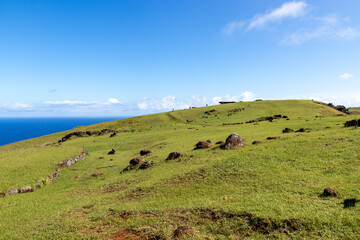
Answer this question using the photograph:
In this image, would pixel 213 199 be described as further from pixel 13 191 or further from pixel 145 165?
pixel 13 191

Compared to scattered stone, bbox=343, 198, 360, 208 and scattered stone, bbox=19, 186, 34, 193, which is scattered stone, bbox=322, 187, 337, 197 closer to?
scattered stone, bbox=343, 198, 360, 208

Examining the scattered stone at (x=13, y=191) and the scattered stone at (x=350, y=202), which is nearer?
the scattered stone at (x=350, y=202)

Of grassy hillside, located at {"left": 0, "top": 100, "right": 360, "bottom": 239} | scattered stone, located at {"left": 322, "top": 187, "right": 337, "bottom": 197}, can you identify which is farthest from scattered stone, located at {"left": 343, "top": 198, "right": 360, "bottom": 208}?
scattered stone, located at {"left": 322, "top": 187, "right": 337, "bottom": 197}

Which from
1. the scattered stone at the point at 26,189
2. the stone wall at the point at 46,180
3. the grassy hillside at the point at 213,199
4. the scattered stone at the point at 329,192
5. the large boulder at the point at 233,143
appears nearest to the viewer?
the grassy hillside at the point at 213,199

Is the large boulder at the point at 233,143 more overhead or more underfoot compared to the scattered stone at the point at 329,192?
more overhead

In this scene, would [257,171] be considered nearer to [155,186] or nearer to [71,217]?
[155,186]

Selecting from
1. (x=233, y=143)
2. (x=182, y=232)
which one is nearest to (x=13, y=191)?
(x=182, y=232)

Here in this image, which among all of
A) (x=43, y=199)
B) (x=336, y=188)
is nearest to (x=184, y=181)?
(x=336, y=188)

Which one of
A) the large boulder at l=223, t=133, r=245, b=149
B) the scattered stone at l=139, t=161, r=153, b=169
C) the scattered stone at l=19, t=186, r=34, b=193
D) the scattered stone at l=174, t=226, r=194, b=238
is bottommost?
the scattered stone at l=19, t=186, r=34, b=193

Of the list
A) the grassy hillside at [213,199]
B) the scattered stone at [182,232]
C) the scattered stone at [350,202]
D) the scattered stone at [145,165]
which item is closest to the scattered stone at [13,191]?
the grassy hillside at [213,199]

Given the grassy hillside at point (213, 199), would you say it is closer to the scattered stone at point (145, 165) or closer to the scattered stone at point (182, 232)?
the scattered stone at point (182, 232)

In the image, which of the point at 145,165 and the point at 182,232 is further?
the point at 145,165

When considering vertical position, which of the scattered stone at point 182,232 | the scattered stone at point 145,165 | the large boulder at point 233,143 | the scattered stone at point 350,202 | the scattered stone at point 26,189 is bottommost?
the scattered stone at point 26,189

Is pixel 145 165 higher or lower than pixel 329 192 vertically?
lower
